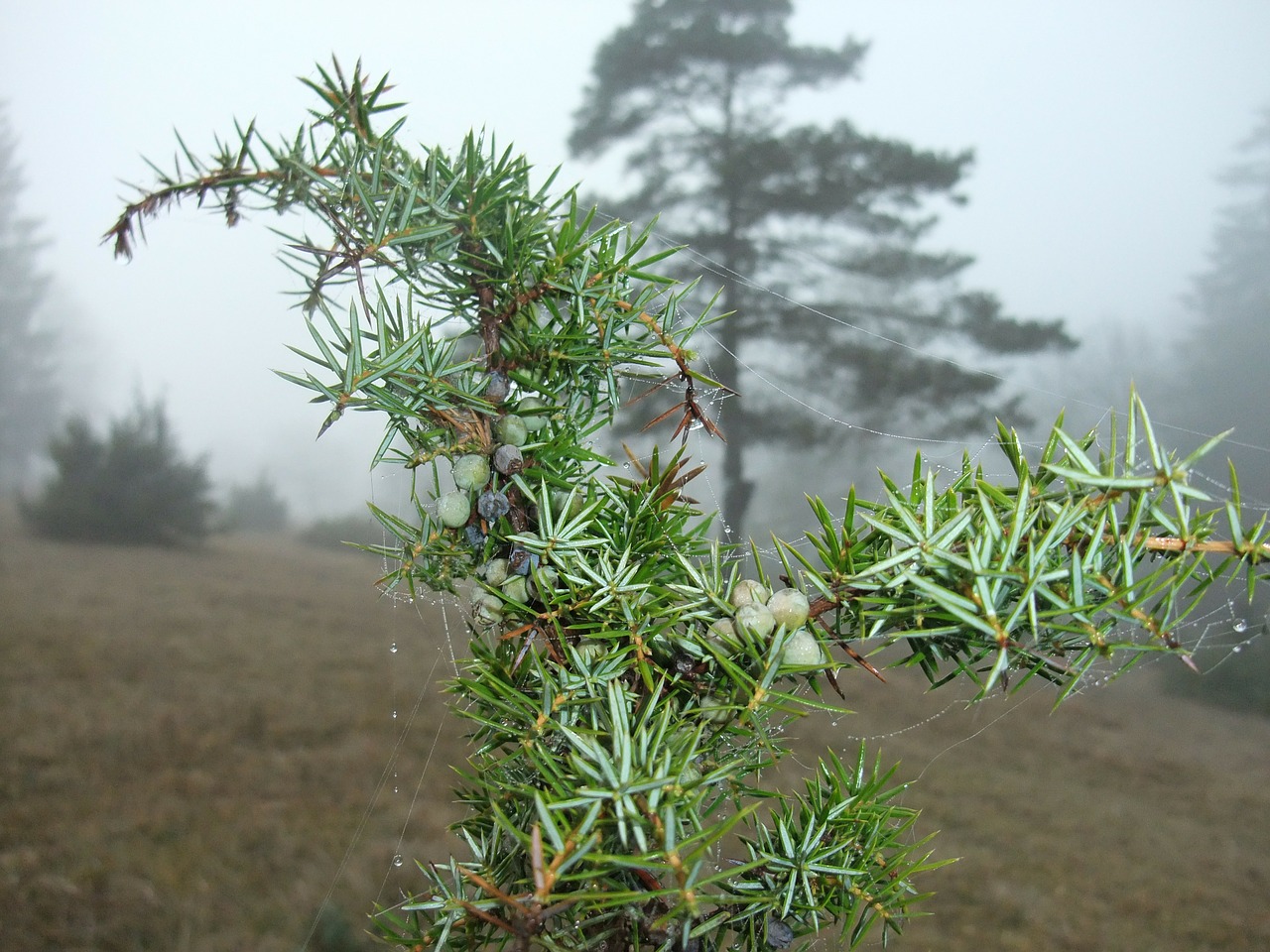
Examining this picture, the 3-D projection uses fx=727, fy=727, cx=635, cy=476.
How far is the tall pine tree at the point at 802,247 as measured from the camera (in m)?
1.13

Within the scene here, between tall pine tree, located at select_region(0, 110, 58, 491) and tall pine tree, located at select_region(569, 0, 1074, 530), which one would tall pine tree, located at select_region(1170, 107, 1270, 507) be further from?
tall pine tree, located at select_region(0, 110, 58, 491)

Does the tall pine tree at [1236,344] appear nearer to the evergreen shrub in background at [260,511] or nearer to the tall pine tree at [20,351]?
the evergreen shrub in background at [260,511]

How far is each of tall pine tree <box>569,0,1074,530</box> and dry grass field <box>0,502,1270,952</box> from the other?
440 millimetres

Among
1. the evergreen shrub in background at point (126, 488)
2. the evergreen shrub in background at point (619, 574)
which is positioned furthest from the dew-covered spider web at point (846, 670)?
the evergreen shrub in background at point (619, 574)

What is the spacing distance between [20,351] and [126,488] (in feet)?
1.67

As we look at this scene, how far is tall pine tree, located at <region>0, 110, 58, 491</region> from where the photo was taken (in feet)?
4.40

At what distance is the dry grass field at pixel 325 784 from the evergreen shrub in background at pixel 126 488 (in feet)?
0.44

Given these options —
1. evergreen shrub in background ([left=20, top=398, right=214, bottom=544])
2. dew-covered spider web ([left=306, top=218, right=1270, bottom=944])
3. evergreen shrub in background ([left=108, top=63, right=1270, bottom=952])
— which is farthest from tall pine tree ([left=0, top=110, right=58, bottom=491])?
evergreen shrub in background ([left=108, top=63, right=1270, bottom=952])

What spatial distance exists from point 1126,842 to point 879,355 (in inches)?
27.4

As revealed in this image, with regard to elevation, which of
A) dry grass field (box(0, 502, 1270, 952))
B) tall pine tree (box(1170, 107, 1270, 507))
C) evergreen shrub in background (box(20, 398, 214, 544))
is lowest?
dry grass field (box(0, 502, 1270, 952))

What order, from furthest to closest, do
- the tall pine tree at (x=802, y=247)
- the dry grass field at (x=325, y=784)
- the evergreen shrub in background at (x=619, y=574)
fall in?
the tall pine tree at (x=802, y=247), the dry grass field at (x=325, y=784), the evergreen shrub in background at (x=619, y=574)

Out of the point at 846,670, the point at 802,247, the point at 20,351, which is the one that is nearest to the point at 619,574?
the point at 846,670

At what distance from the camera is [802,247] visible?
123cm

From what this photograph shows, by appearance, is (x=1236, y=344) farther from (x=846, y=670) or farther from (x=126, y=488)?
(x=126, y=488)
